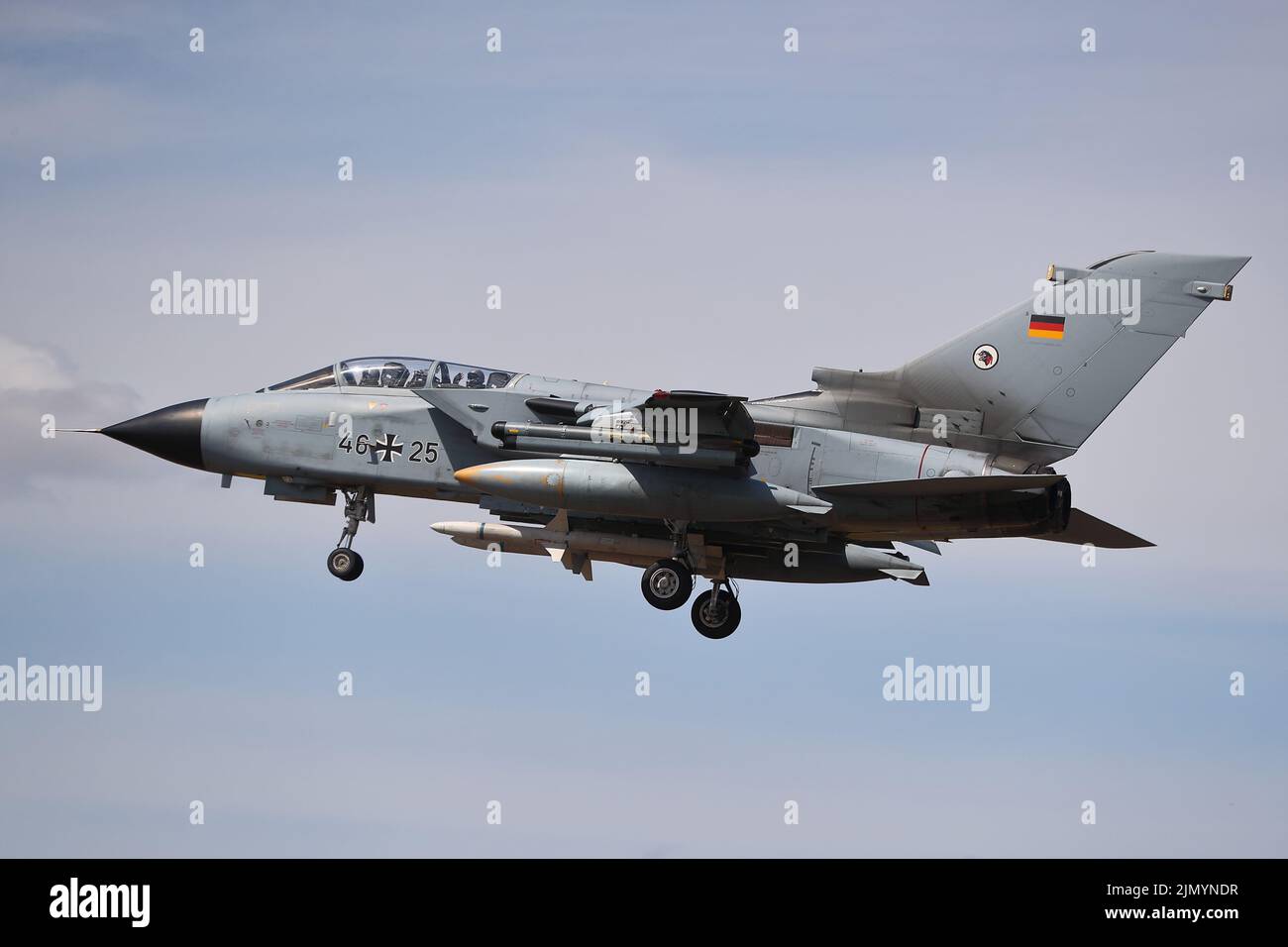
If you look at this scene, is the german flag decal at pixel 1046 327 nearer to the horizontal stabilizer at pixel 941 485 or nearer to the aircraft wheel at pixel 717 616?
the horizontal stabilizer at pixel 941 485

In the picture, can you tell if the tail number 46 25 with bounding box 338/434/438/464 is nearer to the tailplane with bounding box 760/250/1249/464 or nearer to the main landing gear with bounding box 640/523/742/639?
the main landing gear with bounding box 640/523/742/639

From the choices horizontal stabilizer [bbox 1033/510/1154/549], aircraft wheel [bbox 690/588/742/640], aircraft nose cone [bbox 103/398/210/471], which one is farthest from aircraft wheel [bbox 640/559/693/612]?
aircraft nose cone [bbox 103/398/210/471]

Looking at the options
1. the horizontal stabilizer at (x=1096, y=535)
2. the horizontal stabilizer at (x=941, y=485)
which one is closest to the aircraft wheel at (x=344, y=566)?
the horizontal stabilizer at (x=941, y=485)

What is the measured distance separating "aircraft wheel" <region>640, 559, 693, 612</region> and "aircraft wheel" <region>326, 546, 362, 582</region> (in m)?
4.23

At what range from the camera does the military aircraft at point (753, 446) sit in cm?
2558

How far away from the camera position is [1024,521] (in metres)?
25.4

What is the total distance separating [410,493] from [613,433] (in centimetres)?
378

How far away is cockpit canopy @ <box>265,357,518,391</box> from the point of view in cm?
2725

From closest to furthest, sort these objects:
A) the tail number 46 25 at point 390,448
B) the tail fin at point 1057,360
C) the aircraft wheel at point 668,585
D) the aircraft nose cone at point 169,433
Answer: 1. the tail fin at point 1057,360
2. the aircraft wheel at point 668,585
3. the tail number 46 25 at point 390,448
4. the aircraft nose cone at point 169,433

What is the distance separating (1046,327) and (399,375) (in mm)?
9166

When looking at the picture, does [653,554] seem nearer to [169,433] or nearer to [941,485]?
[941,485]

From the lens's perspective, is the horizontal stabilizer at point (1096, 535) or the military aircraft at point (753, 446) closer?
the military aircraft at point (753, 446)

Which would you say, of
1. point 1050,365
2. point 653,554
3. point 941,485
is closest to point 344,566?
point 653,554

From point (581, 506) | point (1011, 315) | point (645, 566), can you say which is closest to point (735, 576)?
point (645, 566)
